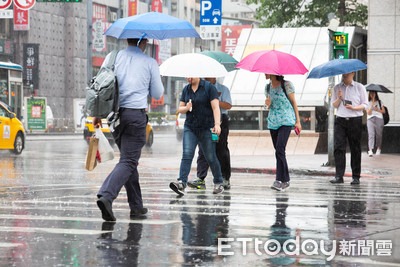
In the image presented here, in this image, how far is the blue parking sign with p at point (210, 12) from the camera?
23172mm

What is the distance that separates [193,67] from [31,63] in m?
46.9

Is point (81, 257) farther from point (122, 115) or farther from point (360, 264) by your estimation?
point (122, 115)

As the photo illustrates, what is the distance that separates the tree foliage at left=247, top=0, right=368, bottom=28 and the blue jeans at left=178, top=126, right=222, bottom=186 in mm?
21856

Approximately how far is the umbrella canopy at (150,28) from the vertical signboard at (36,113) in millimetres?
38758

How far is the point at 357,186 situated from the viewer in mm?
13102

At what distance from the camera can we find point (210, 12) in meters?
23.4

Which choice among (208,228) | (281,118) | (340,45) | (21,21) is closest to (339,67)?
(281,118)

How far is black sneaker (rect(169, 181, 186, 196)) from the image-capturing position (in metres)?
10.9

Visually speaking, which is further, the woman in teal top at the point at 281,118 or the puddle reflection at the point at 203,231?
the woman in teal top at the point at 281,118

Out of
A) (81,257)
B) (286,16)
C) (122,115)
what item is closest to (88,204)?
(122,115)

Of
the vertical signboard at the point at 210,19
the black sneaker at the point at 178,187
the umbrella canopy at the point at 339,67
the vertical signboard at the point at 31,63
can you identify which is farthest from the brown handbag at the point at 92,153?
the vertical signboard at the point at 31,63

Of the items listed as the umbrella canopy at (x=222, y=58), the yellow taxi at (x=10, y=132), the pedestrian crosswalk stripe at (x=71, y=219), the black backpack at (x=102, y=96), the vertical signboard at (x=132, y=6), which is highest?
the vertical signboard at (x=132, y=6)

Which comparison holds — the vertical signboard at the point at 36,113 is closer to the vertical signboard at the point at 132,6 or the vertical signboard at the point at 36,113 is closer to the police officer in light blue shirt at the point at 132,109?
the vertical signboard at the point at 132,6

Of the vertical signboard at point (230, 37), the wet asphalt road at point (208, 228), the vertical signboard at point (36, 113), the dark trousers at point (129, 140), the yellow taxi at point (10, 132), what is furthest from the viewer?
the vertical signboard at point (230, 37)
